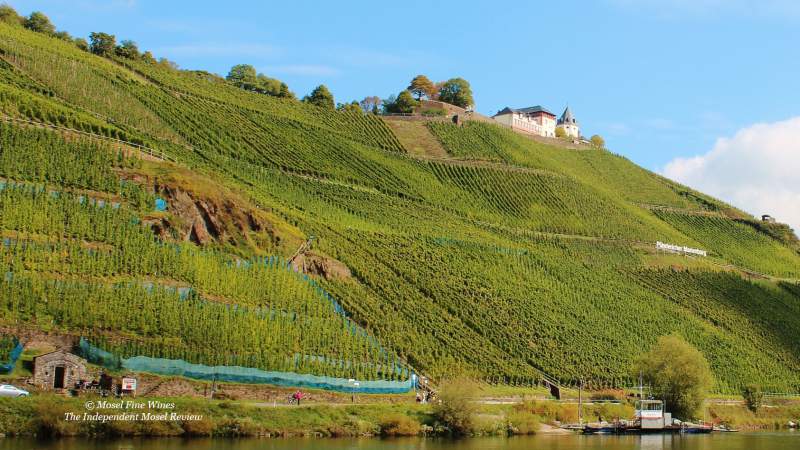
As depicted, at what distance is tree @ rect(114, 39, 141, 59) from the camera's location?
417 feet

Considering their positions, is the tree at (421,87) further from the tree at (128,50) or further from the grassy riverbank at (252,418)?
the grassy riverbank at (252,418)

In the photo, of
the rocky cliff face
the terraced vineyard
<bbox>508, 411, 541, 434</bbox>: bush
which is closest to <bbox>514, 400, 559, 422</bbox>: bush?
<bbox>508, 411, 541, 434</bbox>: bush

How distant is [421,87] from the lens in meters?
177

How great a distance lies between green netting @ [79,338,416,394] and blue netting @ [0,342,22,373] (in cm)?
338

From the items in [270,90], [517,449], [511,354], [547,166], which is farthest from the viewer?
[270,90]

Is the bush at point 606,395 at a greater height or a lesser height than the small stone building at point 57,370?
lesser

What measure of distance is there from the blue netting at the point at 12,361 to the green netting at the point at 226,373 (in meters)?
3.38

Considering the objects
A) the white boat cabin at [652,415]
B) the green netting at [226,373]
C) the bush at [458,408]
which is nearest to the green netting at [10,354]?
the green netting at [226,373]

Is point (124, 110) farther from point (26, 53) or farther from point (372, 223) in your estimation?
point (372, 223)

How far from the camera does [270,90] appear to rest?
504 feet

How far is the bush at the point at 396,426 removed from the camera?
61.7 meters

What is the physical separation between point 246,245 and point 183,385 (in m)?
18.6

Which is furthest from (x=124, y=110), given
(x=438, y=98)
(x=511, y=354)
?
(x=438, y=98)

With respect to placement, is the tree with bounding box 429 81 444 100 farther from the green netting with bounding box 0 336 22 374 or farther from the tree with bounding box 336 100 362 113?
the green netting with bounding box 0 336 22 374
